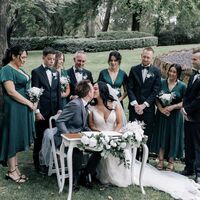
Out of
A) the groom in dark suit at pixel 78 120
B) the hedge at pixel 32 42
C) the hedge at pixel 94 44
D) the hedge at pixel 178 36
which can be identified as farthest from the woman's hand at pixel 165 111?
the hedge at pixel 178 36

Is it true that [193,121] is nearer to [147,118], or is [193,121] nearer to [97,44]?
[147,118]

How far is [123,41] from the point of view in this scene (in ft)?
80.7

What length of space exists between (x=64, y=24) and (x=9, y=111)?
2798cm

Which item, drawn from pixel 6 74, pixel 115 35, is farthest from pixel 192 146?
pixel 115 35

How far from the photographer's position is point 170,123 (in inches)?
278

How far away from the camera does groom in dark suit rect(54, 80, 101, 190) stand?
5852 mm

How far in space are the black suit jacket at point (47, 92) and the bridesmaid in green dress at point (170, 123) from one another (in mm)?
1673

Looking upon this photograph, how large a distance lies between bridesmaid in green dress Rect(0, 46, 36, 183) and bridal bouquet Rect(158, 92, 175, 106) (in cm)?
206

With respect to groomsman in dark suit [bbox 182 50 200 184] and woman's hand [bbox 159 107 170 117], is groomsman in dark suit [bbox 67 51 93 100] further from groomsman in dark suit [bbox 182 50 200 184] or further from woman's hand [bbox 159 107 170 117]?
groomsman in dark suit [bbox 182 50 200 184]

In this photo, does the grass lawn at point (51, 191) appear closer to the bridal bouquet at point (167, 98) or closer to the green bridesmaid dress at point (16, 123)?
the green bridesmaid dress at point (16, 123)

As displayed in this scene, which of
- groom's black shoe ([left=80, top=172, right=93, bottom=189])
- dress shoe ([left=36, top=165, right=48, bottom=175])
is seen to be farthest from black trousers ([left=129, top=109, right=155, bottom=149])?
dress shoe ([left=36, top=165, right=48, bottom=175])

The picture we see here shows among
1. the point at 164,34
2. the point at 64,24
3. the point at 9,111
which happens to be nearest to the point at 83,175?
the point at 9,111

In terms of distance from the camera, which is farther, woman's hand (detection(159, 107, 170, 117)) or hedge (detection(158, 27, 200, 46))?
hedge (detection(158, 27, 200, 46))

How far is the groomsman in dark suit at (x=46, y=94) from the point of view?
6488 millimetres
